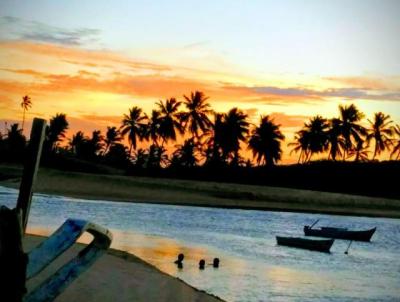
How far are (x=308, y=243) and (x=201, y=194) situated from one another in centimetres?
4690

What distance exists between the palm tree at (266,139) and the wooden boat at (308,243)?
6571 centimetres

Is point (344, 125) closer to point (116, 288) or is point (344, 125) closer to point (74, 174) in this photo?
point (74, 174)

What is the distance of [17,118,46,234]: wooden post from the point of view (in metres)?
5.61

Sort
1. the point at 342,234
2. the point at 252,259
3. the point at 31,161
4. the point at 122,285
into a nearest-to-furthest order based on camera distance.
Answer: the point at 31,161, the point at 122,285, the point at 252,259, the point at 342,234

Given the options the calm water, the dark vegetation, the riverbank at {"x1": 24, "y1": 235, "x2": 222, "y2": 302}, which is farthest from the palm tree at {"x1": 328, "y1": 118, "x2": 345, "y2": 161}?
the riverbank at {"x1": 24, "y1": 235, "x2": 222, "y2": 302}

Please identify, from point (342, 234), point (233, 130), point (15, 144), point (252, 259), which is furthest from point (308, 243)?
point (15, 144)

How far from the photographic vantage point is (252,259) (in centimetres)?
2927

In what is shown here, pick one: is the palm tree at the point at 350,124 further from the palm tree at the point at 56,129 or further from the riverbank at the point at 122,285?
the riverbank at the point at 122,285

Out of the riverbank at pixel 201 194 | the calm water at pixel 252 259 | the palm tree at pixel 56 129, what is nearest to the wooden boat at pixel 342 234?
the calm water at pixel 252 259

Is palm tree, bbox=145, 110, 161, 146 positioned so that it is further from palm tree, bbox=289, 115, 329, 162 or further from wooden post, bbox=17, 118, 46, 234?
wooden post, bbox=17, 118, 46, 234

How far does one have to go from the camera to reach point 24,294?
4.67 meters

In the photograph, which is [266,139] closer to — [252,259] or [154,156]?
[154,156]

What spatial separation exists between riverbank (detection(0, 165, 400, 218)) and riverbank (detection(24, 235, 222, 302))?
5513 cm

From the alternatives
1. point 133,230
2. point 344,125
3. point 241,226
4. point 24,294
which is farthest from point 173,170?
point 24,294
